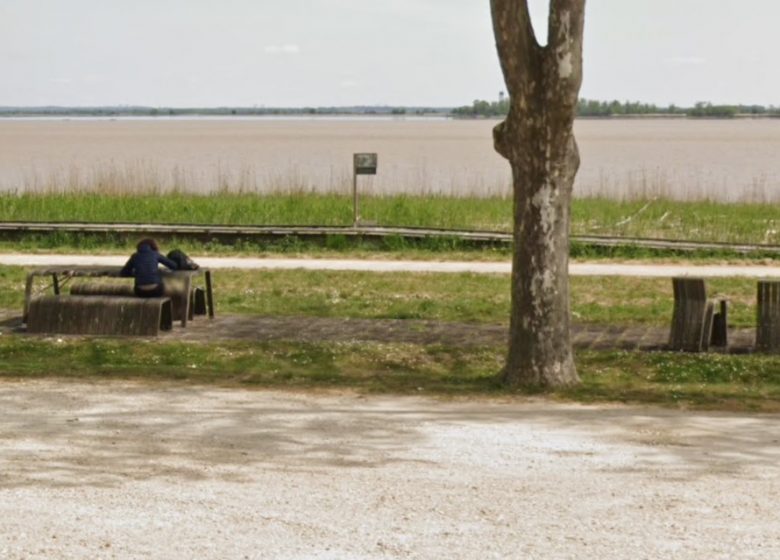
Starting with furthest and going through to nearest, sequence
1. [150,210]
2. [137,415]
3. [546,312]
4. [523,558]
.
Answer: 1. [150,210]
2. [546,312]
3. [137,415]
4. [523,558]

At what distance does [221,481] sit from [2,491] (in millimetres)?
1273

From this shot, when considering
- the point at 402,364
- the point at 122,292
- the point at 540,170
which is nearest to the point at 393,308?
the point at 122,292

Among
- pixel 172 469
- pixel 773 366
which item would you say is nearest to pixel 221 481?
pixel 172 469

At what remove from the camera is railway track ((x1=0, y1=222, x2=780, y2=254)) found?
25.6m

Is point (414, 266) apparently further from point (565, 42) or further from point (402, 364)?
point (565, 42)

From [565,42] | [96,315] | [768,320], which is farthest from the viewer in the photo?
[96,315]

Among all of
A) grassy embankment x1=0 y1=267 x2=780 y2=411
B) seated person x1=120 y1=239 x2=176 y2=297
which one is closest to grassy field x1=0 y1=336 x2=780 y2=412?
grassy embankment x1=0 y1=267 x2=780 y2=411

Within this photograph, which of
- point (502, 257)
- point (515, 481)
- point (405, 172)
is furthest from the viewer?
point (405, 172)

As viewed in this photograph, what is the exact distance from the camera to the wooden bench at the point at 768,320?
1563 cm

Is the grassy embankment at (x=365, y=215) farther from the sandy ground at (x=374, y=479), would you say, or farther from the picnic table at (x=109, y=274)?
the sandy ground at (x=374, y=479)

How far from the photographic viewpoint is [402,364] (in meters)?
15.0

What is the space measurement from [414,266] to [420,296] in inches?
145

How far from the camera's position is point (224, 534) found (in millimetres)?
8523

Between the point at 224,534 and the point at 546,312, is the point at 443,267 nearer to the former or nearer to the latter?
the point at 546,312
